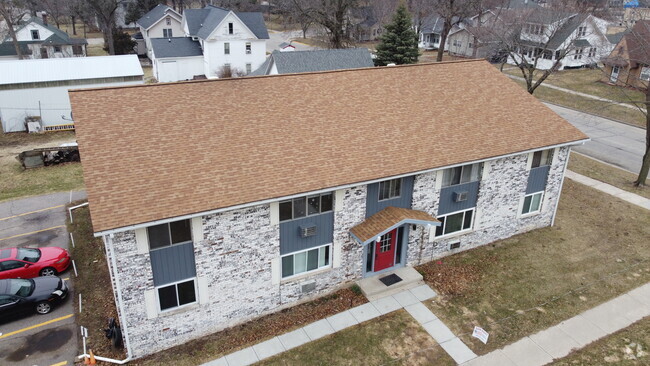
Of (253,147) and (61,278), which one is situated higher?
(253,147)

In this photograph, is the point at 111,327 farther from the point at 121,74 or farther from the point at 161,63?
the point at 161,63

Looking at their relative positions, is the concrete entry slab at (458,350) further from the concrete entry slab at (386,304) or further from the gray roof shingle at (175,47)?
the gray roof shingle at (175,47)

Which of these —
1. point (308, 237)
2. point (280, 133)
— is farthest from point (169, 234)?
point (280, 133)

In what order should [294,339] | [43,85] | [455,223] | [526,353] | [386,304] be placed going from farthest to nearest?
[43,85] → [455,223] → [386,304] → [294,339] → [526,353]

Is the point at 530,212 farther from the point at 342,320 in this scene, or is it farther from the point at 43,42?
the point at 43,42

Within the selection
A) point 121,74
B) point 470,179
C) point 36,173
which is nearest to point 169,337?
point 470,179

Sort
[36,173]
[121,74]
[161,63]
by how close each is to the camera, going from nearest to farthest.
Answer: [36,173], [121,74], [161,63]
